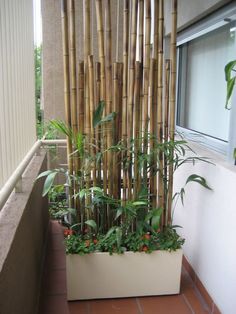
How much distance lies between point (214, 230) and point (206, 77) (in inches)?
40.4

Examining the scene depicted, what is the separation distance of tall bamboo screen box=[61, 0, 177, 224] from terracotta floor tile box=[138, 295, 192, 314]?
0.53 m

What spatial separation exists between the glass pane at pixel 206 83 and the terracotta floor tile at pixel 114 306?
1.08 meters

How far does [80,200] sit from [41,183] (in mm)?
467

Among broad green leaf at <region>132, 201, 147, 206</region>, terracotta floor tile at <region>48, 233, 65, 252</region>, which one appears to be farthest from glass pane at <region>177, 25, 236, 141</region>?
terracotta floor tile at <region>48, 233, 65, 252</region>

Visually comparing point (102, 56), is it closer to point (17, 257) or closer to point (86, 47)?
point (86, 47)

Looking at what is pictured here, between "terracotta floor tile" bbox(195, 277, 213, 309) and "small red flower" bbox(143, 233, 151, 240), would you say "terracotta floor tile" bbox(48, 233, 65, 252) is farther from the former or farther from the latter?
"terracotta floor tile" bbox(195, 277, 213, 309)

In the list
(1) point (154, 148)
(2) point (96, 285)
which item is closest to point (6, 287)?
(2) point (96, 285)

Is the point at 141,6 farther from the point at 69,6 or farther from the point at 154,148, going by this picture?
the point at 154,148

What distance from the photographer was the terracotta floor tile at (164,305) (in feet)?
5.77

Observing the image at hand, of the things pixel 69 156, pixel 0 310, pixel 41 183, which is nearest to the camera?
pixel 0 310

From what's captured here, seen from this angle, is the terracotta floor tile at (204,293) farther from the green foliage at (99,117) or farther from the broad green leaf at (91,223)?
the green foliage at (99,117)

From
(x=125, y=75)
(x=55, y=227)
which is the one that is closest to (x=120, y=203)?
(x=125, y=75)

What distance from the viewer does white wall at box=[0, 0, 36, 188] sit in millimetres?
1366

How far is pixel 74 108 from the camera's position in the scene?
185 centimetres
